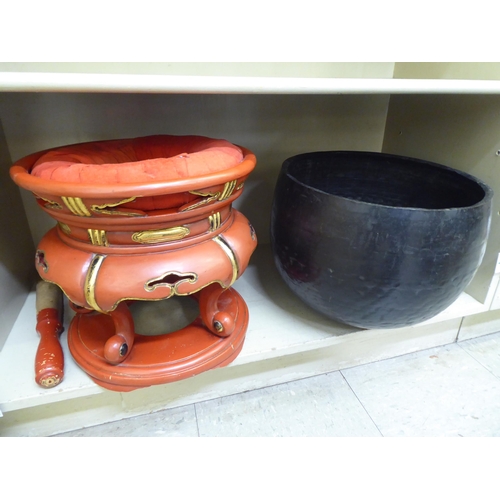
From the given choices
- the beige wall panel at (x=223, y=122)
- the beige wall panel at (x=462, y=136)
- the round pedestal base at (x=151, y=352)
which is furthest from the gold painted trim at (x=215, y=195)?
the beige wall panel at (x=462, y=136)

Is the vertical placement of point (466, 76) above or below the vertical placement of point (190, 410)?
above

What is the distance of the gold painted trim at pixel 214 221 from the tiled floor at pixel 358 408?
0.31 metres

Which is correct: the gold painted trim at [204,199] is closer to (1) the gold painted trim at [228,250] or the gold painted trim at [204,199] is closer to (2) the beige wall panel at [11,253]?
(1) the gold painted trim at [228,250]

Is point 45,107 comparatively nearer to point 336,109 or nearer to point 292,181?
point 292,181

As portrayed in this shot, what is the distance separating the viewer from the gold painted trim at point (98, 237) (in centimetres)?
39

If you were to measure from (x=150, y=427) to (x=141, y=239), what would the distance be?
12.4 inches

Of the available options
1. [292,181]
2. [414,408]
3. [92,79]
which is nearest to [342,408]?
[414,408]

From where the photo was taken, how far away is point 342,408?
22.6 inches

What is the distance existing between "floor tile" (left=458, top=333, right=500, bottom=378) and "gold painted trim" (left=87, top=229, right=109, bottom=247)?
2.25ft

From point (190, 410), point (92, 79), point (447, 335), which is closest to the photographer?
point (92, 79)

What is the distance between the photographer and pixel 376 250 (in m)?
0.43

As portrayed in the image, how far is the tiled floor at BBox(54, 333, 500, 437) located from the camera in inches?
21.2

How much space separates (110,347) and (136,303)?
20 cm

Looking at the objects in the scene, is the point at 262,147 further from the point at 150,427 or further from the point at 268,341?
the point at 150,427
